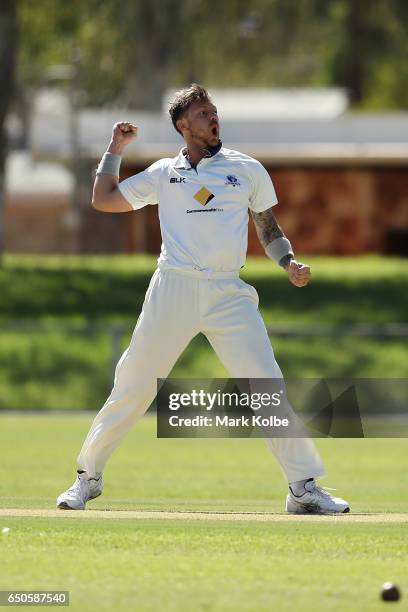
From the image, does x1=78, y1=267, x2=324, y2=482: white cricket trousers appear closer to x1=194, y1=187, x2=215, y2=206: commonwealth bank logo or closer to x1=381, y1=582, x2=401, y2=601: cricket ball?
x1=194, y1=187, x2=215, y2=206: commonwealth bank logo

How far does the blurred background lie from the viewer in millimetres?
24859

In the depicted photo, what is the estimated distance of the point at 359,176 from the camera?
39625 mm

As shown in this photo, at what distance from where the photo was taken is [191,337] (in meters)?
10.0

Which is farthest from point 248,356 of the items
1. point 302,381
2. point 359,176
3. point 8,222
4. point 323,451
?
point 8,222

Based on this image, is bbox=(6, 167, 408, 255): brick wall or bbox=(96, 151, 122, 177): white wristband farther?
bbox=(6, 167, 408, 255): brick wall

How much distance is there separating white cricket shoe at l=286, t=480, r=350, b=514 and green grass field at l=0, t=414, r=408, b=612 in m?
0.12

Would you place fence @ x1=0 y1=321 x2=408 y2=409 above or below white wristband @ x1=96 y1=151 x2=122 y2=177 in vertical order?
below

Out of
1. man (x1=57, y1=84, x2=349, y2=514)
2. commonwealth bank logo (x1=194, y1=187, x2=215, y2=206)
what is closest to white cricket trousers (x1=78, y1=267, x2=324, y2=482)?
man (x1=57, y1=84, x2=349, y2=514)

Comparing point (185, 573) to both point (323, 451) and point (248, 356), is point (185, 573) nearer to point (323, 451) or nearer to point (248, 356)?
point (248, 356)

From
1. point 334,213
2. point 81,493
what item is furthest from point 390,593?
point 334,213

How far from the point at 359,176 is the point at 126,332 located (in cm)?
1579

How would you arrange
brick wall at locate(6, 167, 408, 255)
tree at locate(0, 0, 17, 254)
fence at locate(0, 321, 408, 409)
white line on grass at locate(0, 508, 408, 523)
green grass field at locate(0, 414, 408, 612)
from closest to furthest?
green grass field at locate(0, 414, 408, 612) → white line on grass at locate(0, 508, 408, 523) → fence at locate(0, 321, 408, 409) → tree at locate(0, 0, 17, 254) → brick wall at locate(6, 167, 408, 255)

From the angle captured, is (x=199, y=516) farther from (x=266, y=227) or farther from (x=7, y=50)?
(x=7, y=50)

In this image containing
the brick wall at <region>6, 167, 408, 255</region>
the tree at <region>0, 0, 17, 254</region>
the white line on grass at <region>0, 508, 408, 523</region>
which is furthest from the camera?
the brick wall at <region>6, 167, 408, 255</region>
